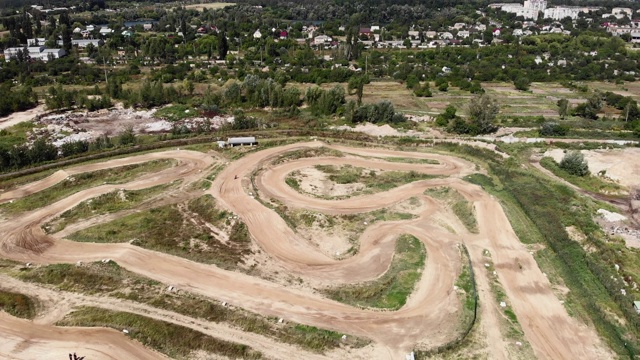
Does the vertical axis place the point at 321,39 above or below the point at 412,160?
above

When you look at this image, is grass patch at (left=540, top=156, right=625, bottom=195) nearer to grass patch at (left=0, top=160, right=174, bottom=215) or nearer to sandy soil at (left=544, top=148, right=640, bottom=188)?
sandy soil at (left=544, top=148, right=640, bottom=188)

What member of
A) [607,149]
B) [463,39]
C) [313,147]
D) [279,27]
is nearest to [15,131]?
[313,147]

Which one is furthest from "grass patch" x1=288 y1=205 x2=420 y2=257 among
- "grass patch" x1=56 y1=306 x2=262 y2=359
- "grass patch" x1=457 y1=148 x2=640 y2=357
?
"grass patch" x1=56 y1=306 x2=262 y2=359

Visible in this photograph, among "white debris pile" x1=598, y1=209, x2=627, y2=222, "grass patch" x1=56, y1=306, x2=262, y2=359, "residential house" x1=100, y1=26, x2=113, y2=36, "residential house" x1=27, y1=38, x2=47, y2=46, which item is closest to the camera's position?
"grass patch" x1=56, y1=306, x2=262, y2=359

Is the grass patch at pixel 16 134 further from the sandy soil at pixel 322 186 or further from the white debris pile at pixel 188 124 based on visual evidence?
the sandy soil at pixel 322 186

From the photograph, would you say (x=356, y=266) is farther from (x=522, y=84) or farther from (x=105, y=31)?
A: (x=105, y=31)

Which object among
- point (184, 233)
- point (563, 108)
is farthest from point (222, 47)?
point (184, 233)
